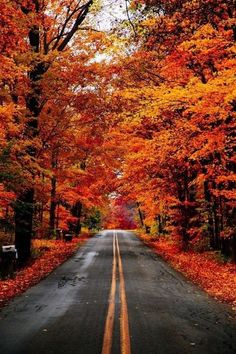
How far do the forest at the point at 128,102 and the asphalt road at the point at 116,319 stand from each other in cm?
482

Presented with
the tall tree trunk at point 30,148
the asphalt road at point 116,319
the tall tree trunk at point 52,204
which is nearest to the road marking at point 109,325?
the asphalt road at point 116,319

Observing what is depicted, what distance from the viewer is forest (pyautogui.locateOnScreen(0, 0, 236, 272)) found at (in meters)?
12.2

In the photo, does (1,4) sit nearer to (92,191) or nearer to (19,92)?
(19,92)

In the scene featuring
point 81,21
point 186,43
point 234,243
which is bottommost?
point 234,243

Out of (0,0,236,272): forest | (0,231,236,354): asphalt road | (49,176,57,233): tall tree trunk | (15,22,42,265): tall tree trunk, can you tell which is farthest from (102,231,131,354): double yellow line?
(49,176,57,233): tall tree trunk

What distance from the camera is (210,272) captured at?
16.4 metres

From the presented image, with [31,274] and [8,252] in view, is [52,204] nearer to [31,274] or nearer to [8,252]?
[8,252]

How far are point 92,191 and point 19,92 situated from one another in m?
17.9

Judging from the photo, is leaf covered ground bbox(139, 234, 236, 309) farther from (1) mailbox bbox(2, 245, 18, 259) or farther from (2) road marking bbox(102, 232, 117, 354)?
(1) mailbox bbox(2, 245, 18, 259)

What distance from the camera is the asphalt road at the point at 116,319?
270 inches

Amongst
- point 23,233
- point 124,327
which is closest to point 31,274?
point 23,233

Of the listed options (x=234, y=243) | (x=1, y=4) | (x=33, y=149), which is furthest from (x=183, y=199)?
(x=1, y=4)

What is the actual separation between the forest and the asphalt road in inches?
190

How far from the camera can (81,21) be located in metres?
19.5
